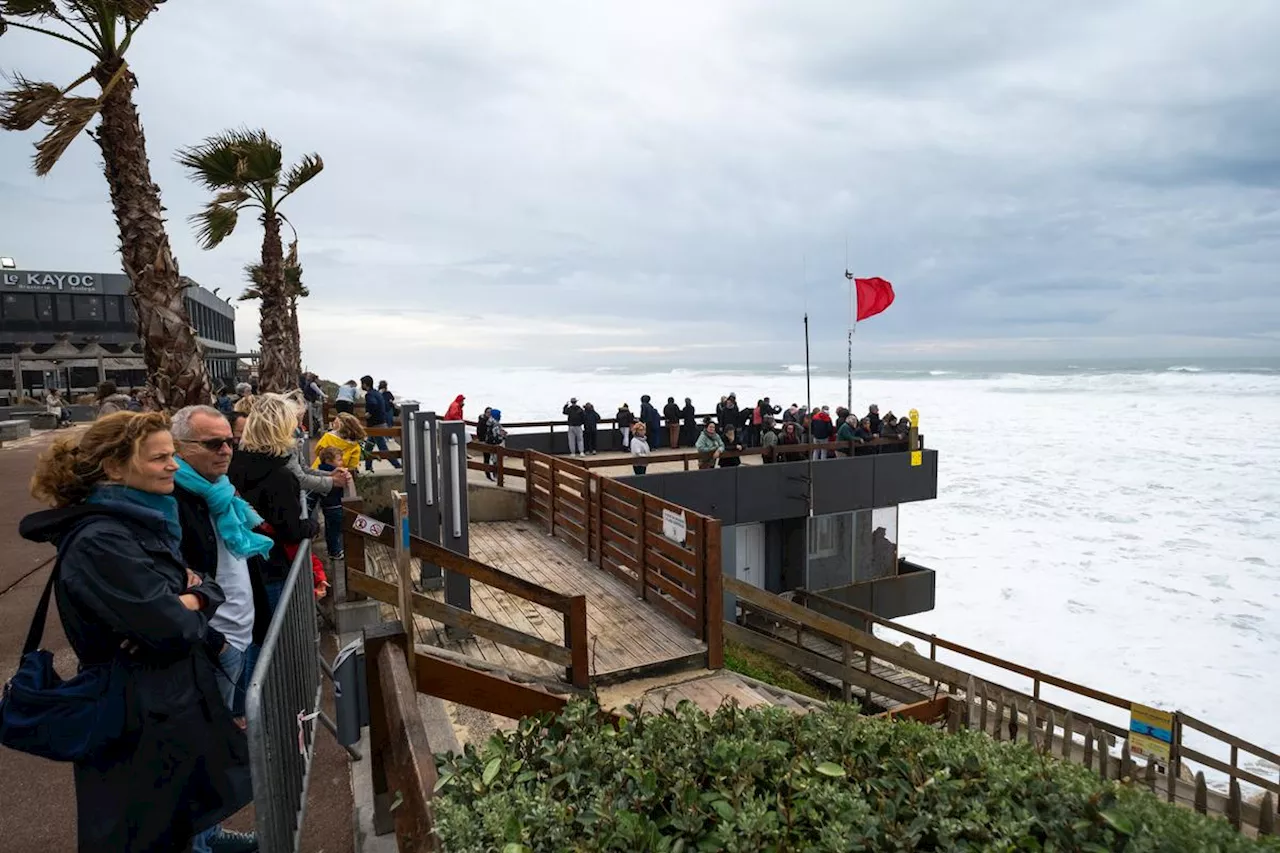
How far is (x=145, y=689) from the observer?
250 centimetres

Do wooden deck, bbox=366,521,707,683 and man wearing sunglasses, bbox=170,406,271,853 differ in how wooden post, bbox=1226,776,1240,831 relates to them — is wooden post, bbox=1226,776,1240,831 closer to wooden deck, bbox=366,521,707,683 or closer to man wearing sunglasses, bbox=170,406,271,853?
wooden deck, bbox=366,521,707,683

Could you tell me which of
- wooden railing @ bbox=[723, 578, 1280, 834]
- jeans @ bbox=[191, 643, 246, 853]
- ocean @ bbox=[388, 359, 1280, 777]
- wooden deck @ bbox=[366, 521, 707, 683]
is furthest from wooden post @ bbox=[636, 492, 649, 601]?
ocean @ bbox=[388, 359, 1280, 777]

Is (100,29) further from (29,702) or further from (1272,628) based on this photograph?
(1272,628)

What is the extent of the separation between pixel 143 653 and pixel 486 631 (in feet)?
10.8

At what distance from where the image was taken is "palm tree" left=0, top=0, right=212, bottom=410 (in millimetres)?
7902

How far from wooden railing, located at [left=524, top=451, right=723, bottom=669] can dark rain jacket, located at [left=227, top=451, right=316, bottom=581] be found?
3.89 metres

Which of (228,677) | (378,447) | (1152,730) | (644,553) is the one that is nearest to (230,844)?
(228,677)

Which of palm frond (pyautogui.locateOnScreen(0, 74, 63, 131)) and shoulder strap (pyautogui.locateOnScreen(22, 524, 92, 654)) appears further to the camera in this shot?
palm frond (pyautogui.locateOnScreen(0, 74, 63, 131))

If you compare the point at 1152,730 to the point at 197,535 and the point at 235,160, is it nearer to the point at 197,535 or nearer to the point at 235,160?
the point at 197,535

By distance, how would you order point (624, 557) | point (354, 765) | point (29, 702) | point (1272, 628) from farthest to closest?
point (1272, 628) → point (624, 557) → point (354, 765) → point (29, 702)

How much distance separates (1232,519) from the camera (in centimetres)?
3666

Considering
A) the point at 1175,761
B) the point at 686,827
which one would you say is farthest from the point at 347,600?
the point at 1175,761

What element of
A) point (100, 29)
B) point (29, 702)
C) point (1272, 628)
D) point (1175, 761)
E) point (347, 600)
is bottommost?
point (1272, 628)

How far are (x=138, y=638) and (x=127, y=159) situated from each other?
847 cm
